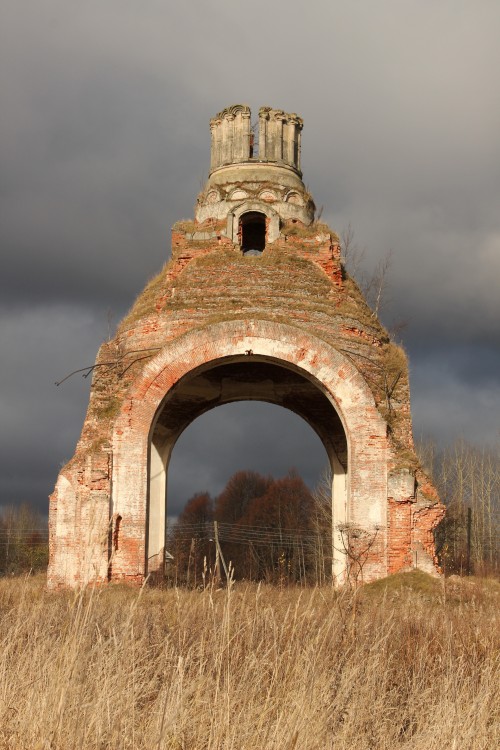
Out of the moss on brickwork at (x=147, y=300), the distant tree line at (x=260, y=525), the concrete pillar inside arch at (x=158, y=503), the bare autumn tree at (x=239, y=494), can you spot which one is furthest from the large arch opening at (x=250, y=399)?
the bare autumn tree at (x=239, y=494)

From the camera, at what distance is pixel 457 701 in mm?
4711

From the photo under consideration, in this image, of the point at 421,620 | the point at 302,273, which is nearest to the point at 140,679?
the point at 421,620

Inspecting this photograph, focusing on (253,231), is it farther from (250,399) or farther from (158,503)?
(158,503)

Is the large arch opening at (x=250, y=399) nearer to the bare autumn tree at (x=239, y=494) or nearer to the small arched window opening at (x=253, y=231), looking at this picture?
the small arched window opening at (x=253, y=231)

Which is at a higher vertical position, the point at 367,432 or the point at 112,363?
the point at 112,363

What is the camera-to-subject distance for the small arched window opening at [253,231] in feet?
54.0

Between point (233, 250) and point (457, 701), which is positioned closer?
point (457, 701)

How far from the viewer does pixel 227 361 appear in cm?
1416

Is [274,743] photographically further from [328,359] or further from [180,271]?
[180,271]

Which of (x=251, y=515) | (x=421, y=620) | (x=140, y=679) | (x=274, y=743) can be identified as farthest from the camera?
(x=251, y=515)

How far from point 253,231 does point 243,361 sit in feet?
14.2

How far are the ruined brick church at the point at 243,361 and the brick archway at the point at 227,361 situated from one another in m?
0.02

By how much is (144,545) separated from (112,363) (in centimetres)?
317

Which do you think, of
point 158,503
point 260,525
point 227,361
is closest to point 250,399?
point 158,503
